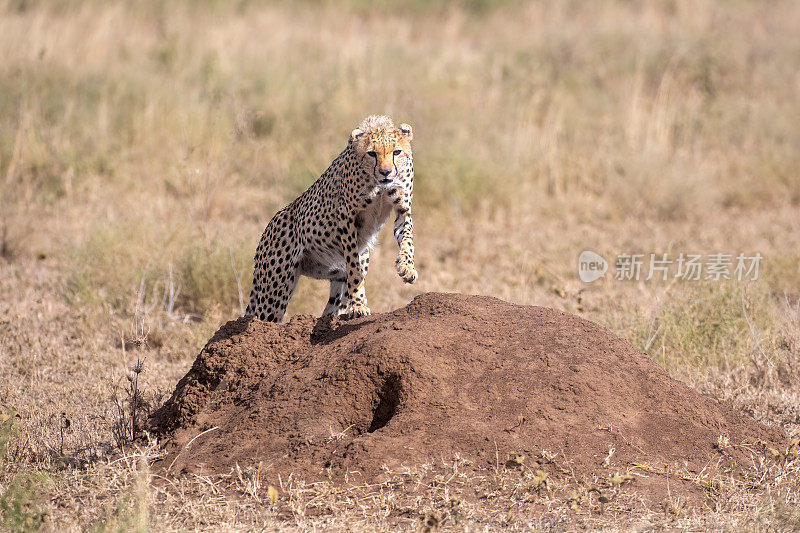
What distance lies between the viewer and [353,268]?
5086 mm

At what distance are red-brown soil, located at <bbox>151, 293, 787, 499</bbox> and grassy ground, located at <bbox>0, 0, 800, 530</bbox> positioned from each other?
0.23 m

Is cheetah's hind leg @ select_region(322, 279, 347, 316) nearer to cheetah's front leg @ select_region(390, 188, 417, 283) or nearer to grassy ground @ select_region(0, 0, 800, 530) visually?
cheetah's front leg @ select_region(390, 188, 417, 283)

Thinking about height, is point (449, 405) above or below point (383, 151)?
below

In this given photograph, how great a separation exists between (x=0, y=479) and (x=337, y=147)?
19.6 feet

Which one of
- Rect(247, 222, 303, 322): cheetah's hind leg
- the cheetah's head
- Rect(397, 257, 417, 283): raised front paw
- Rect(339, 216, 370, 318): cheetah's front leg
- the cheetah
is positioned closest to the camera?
Rect(397, 257, 417, 283): raised front paw

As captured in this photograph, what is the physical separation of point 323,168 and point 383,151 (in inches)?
173

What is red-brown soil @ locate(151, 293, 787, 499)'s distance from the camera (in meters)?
3.95

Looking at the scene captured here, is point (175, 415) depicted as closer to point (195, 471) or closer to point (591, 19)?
point (195, 471)

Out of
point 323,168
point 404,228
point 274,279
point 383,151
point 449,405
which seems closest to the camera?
point 449,405

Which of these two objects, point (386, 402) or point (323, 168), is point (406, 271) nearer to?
point (386, 402)
